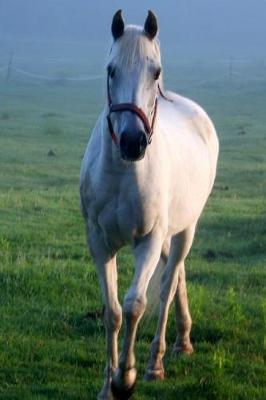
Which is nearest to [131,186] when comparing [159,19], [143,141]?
[143,141]

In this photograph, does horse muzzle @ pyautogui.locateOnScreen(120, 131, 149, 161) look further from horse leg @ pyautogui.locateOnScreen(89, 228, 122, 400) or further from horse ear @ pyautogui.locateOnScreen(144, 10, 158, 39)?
horse leg @ pyautogui.locateOnScreen(89, 228, 122, 400)

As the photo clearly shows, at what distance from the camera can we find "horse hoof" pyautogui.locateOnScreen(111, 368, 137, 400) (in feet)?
19.2

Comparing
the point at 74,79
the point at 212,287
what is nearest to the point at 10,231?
the point at 212,287

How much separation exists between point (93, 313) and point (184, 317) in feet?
2.81

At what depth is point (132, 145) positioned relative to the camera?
17.4 ft

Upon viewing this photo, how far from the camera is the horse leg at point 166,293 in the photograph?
6645 millimetres

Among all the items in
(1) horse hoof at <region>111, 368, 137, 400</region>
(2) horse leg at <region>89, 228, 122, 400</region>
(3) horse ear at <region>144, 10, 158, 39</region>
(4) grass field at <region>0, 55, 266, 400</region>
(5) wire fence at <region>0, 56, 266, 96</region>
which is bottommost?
(5) wire fence at <region>0, 56, 266, 96</region>

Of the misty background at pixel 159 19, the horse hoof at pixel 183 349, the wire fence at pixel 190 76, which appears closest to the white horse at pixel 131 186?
the horse hoof at pixel 183 349

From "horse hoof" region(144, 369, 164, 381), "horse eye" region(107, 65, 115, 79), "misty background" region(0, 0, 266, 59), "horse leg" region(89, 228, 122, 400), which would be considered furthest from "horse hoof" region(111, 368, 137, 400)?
"misty background" region(0, 0, 266, 59)

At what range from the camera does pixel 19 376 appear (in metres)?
6.40

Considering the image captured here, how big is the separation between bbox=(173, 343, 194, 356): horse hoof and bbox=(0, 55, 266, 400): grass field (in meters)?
0.07

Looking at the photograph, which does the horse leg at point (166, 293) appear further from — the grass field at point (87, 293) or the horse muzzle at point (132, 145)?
the horse muzzle at point (132, 145)

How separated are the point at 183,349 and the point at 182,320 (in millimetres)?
240

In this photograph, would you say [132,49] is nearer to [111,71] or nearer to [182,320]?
[111,71]
